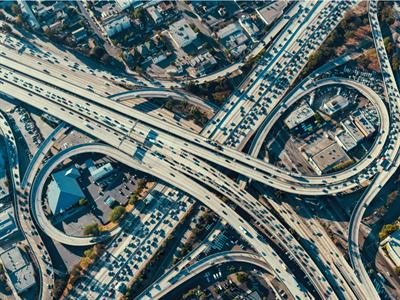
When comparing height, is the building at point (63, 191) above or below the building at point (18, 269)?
above

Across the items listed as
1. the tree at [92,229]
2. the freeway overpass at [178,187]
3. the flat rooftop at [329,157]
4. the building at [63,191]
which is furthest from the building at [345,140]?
the building at [63,191]

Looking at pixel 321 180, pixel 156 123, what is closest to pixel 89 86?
pixel 156 123

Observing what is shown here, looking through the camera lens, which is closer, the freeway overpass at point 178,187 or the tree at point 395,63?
the freeway overpass at point 178,187

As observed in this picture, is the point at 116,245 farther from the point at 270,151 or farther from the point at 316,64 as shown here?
the point at 316,64

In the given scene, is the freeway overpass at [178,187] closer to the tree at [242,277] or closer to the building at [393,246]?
the tree at [242,277]

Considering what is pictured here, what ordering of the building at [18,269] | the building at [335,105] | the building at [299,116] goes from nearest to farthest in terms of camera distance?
1. the building at [18,269]
2. the building at [299,116]
3. the building at [335,105]

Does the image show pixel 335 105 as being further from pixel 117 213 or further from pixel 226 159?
pixel 117 213

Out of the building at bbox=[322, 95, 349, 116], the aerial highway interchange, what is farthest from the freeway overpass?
the building at bbox=[322, 95, 349, 116]
